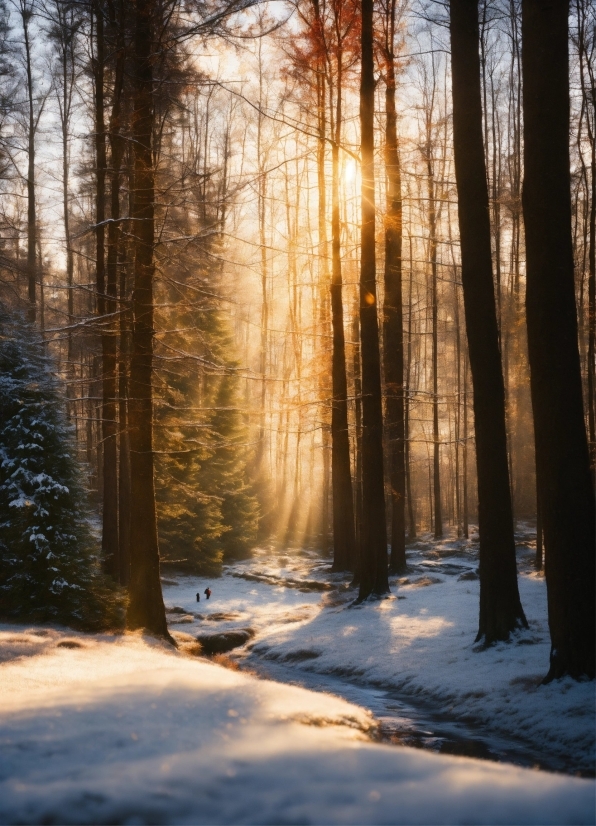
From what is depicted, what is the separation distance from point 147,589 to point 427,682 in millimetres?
5519

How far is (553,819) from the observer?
95.4 inches

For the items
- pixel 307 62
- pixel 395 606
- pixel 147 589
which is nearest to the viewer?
pixel 147 589

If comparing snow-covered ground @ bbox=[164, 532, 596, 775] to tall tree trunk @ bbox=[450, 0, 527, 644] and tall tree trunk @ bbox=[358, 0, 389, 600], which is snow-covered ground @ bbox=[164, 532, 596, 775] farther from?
tall tree trunk @ bbox=[358, 0, 389, 600]

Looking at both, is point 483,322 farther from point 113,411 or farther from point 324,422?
point 324,422

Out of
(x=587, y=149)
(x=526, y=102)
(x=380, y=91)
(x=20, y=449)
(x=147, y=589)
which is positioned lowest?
(x=147, y=589)

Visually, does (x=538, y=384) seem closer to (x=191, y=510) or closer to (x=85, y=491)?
(x=85, y=491)

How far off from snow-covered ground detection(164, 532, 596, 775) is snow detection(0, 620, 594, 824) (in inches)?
131

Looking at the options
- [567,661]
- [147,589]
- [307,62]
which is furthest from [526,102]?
[307,62]

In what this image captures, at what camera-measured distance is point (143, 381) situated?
12.1m

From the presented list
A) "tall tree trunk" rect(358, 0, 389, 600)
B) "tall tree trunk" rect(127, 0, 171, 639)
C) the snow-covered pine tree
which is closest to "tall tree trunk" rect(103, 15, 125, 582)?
the snow-covered pine tree

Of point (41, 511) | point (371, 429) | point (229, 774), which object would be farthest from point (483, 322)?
point (41, 511)

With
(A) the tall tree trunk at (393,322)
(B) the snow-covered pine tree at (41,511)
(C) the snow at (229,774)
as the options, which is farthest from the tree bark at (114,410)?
(C) the snow at (229,774)

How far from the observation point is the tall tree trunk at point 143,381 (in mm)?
11820

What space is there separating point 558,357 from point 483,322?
3026mm
